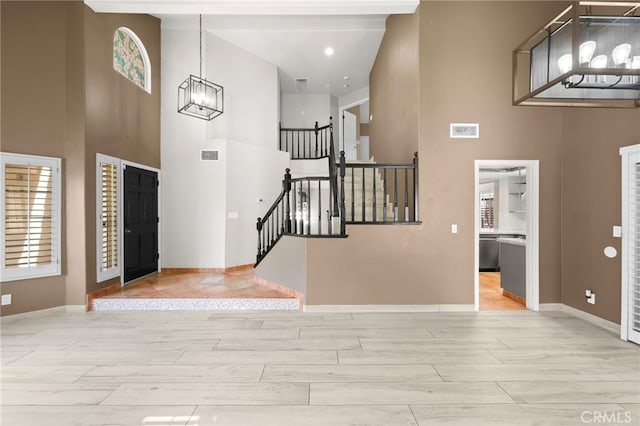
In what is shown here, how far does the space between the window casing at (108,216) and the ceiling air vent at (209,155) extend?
1.66 m

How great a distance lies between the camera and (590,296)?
4109 mm

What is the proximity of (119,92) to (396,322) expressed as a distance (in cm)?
588

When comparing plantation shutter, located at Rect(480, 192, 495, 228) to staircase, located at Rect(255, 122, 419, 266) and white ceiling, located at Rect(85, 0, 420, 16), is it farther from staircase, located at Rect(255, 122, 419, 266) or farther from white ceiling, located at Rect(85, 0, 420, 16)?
white ceiling, located at Rect(85, 0, 420, 16)

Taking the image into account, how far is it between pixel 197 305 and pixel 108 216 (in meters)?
2.18

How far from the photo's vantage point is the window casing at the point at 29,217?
4.10 metres

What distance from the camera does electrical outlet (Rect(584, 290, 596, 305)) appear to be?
4.07 metres

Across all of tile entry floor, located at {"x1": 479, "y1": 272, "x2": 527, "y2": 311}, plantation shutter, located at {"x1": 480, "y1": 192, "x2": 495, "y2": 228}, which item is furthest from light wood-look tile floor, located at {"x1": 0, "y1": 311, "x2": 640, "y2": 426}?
plantation shutter, located at {"x1": 480, "y1": 192, "x2": 495, "y2": 228}

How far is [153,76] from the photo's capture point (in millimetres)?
6215

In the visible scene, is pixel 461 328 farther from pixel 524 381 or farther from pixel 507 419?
pixel 507 419

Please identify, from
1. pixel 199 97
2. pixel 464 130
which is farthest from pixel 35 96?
pixel 464 130

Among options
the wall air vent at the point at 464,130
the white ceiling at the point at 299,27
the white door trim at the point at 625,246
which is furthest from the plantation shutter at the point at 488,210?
the white door trim at the point at 625,246

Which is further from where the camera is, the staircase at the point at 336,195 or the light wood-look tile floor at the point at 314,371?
the staircase at the point at 336,195

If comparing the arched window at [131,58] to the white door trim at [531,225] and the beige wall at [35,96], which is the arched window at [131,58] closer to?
the beige wall at [35,96]

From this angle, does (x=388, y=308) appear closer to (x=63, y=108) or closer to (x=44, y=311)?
(x=44, y=311)
